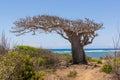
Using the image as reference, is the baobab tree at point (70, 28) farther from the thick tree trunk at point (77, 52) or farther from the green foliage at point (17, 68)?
the green foliage at point (17, 68)

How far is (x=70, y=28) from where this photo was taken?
94.6 feet

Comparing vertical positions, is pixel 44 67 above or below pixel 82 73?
above

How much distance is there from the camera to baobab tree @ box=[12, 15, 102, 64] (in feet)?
93.1

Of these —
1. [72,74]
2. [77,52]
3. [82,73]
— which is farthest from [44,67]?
[77,52]

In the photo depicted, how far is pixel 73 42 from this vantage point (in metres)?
29.8

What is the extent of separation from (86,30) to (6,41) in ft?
42.6

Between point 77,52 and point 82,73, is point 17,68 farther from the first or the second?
point 77,52

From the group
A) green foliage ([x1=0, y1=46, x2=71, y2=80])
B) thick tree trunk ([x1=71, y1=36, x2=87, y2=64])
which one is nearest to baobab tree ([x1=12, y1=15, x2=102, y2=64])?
thick tree trunk ([x1=71, y1=36, x2=87, y2=64])

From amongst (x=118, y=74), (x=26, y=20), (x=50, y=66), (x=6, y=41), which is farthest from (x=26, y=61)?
(x=26, y=20)

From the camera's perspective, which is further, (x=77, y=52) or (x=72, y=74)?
(x=77, y=52)

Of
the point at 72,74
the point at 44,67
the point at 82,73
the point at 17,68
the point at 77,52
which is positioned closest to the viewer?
the point at 17,68

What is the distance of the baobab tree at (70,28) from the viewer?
28391 millimetres

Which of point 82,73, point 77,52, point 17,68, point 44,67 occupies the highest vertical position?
point 77,52

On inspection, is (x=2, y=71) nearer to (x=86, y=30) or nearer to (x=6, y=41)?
(x=6, y=41)
